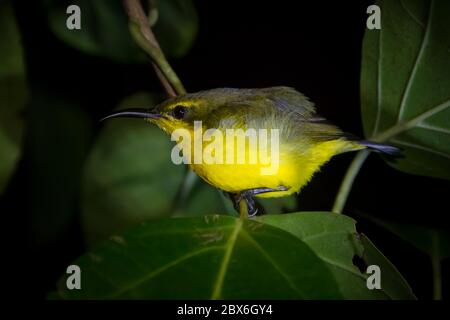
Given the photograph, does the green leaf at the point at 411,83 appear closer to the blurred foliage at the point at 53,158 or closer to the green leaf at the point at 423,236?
the green leaf at the point at 423,236

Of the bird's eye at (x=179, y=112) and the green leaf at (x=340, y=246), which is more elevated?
the bird's eye at (x=179, y=112)

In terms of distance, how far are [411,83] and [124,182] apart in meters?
0.45

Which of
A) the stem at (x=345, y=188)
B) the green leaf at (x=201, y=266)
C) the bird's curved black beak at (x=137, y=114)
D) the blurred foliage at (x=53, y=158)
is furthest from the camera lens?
the blurred foliage at (x=53, y=158)

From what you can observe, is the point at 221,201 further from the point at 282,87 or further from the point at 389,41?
the point at 389,41

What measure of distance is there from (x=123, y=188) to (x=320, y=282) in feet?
1.25

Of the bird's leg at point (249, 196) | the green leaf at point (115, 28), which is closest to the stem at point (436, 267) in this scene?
the bird's leg at point (249, 196)

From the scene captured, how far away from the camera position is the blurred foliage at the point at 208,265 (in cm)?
52

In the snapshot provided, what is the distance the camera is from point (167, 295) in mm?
528

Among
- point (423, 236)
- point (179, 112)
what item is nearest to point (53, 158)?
point (179, 112)

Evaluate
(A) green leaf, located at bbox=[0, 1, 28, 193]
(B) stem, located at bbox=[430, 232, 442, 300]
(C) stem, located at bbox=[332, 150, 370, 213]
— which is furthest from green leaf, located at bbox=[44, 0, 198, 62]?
(B) stem, located at bbox=[430, 232, 442, 300]

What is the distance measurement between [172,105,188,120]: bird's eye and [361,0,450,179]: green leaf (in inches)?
10.4

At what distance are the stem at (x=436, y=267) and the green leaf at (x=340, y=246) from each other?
0.55ft

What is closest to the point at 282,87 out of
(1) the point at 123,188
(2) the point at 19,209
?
(1) the point at 123,188

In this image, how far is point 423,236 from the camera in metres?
0.83
